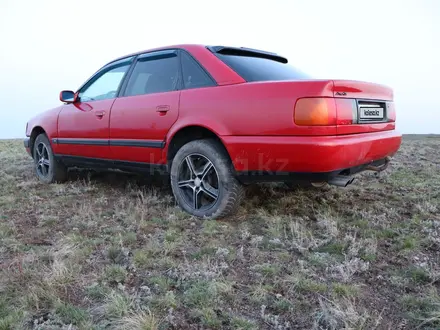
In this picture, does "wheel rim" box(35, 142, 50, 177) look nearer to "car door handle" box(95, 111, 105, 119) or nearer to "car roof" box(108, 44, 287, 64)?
"car door handle" box(95, 111, 105, 119)

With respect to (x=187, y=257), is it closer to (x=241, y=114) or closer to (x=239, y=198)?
(x=239, y=198)

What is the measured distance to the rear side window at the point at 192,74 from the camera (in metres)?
3.14

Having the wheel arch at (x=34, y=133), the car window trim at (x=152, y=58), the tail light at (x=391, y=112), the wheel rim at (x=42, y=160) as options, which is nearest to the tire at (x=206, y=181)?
the car window trim at (x=152, y=58)

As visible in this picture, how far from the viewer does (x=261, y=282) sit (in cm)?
206

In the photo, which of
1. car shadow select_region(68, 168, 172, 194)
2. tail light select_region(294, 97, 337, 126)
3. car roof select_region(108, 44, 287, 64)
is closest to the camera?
tail light select_region(294, 97, 337, 126)

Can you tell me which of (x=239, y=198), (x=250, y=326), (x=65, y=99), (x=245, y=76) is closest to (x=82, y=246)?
(x=239, y=198)

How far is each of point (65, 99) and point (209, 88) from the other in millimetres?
2292

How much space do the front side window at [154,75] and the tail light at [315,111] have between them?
52.1 inches

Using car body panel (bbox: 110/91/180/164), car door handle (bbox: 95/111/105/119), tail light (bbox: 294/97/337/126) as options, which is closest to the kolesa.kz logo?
tail light (bbox: 294/97/337/126)

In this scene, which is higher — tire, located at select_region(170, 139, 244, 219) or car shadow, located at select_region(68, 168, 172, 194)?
tire, located at select_region(170, 139, 244, 219)

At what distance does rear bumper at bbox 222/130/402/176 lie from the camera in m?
2.55

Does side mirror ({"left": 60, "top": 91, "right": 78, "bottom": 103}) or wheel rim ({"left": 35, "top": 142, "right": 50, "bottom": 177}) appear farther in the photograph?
wheel rim ({"left": 35, "top": 142, "right": 50, "bottom": 177})

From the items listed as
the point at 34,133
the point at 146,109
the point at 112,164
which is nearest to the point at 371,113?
the point at 146,109

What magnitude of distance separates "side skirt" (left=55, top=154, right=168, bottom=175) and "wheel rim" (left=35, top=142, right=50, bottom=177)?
360mm
